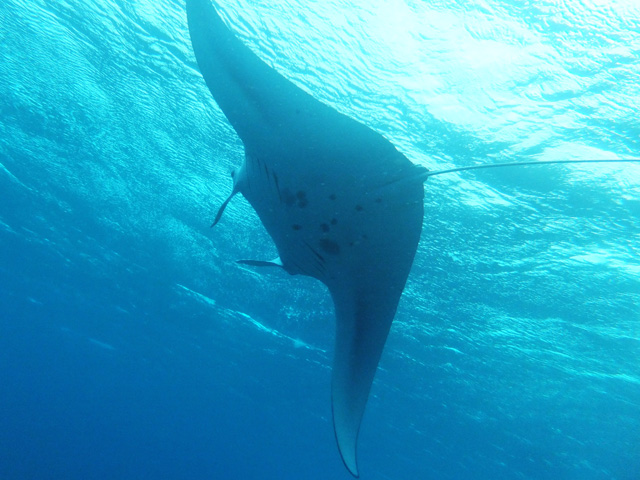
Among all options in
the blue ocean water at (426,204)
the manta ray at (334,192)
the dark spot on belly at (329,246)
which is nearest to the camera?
the manta ray at (334,192)

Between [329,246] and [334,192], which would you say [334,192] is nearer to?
[334,192]

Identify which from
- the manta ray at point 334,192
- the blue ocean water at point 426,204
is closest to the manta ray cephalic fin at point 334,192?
the manta ray at point 334,192

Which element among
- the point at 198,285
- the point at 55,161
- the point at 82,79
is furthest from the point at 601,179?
the point at 198,285

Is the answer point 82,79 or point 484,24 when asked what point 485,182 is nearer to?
point 484,24

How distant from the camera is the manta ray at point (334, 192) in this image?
3.14 m

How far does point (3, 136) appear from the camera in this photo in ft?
47.0

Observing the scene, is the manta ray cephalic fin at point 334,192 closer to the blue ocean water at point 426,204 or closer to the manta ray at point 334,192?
the manta ray at point 334,192

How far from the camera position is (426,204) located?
9.20 m

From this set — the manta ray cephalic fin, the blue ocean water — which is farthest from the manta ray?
the blue ocean water

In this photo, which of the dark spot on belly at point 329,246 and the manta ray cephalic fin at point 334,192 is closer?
the manta ray cephalic fin at point 334,192

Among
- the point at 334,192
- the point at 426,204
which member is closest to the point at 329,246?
the point at 334,192

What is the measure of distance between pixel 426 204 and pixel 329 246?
19.2 ft

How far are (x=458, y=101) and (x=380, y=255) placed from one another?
14.1ft

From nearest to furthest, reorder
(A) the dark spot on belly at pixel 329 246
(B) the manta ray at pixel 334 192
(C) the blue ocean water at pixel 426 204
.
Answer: (B) the manta ray at pixel 334 192
(A) the dark spot on belly at pixel 329 246
(C) the blue ocean water at pixel 426 204
